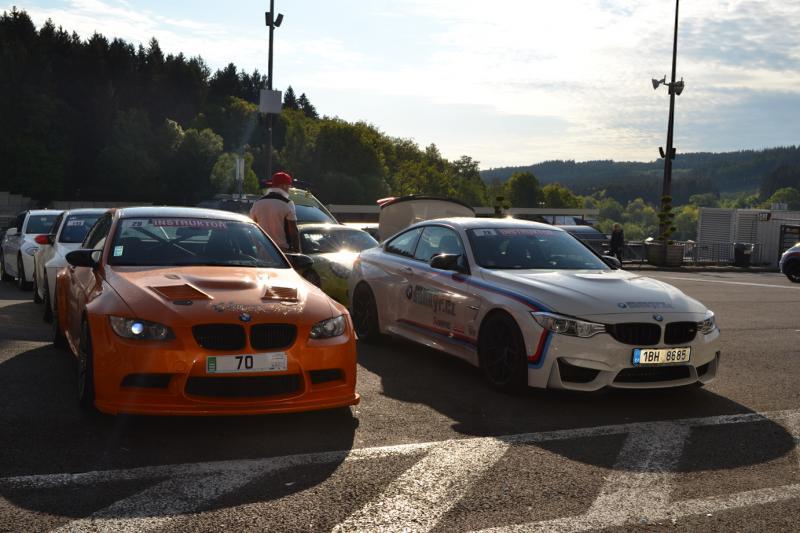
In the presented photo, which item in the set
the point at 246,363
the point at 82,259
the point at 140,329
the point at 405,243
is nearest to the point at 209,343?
the point at 246,363

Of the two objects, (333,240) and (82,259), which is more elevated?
(82,259)

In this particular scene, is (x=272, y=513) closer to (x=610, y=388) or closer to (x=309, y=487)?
(x=309, y=487)

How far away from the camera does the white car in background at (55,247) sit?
33.4 ft

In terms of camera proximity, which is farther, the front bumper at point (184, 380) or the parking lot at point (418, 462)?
the front bumper at point (184, 380)

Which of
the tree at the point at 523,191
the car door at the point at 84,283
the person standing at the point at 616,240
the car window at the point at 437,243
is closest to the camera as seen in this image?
the car door at the point at 84,283

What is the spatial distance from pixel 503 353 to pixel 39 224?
12383 millimetres

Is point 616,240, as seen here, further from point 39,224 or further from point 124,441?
point 124,441

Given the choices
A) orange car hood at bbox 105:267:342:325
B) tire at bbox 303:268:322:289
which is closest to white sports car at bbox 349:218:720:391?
orange car hood at bbox 105:267:342:325

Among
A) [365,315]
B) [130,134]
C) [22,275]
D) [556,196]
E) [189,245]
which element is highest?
[130,134]

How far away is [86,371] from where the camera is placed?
588 centimetres

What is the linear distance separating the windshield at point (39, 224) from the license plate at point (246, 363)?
40.7ft

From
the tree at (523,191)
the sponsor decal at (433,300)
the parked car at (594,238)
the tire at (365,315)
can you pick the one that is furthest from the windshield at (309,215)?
the tree at (523,191)

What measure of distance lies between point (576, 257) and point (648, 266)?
2752 cm

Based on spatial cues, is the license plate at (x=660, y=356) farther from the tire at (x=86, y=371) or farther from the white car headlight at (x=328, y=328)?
the tire at (x=86, y=371)
